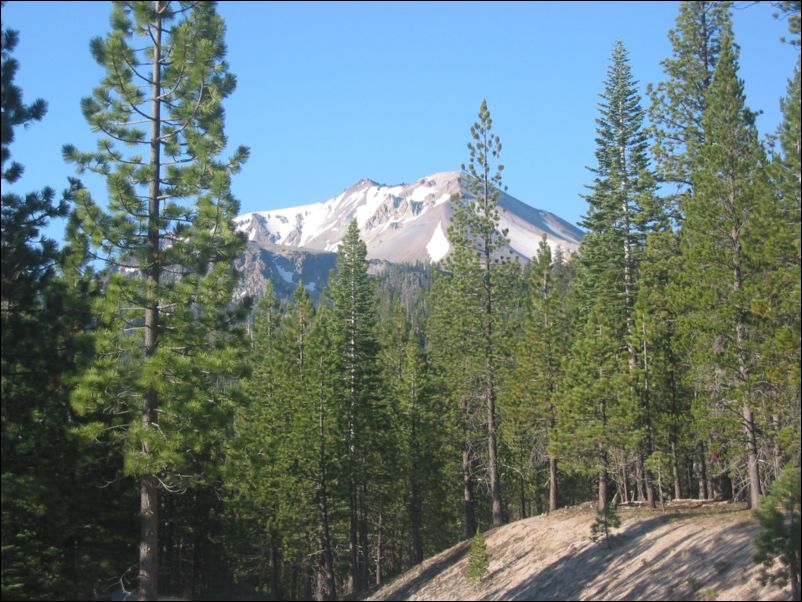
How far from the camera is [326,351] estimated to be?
34031mm

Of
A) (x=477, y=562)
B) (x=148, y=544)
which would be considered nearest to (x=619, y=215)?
(x=477, y=562)

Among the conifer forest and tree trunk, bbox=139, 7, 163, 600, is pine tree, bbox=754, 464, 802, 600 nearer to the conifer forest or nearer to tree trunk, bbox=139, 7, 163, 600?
the conifer forest

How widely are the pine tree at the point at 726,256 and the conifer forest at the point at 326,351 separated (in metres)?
0.07

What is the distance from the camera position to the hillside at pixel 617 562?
697 inches

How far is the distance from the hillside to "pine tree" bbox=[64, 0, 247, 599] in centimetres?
1067

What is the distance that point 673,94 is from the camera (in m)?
28.8

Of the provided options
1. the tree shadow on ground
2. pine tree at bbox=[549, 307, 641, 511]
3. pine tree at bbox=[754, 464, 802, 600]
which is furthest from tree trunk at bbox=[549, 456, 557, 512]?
pine tree at bbox=[754, 464, 802, 600]

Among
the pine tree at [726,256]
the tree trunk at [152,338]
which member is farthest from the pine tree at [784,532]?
the tree trunk at [152,338]

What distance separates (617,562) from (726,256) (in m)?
8.46

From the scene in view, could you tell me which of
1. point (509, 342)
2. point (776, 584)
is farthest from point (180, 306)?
point (509, 342)

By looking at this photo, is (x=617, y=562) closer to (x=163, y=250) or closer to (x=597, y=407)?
(x=597, y=407)

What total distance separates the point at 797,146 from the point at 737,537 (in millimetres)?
8776

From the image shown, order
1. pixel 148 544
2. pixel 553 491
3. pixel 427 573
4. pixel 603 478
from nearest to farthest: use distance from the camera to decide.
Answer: pixel 148 544, pixel 603 478, pixel 427 573, pixel 553 491

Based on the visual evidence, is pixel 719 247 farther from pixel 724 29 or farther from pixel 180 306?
pixel 180 306
